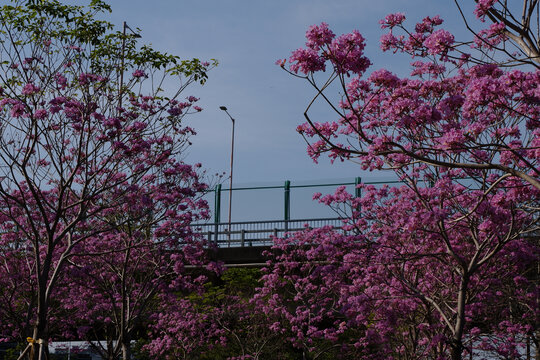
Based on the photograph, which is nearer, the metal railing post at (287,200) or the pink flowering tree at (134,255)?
the pink flowering tree at (134,255)

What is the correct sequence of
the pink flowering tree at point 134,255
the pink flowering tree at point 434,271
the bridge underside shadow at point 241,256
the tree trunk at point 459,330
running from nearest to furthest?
1. the tree trunk at point 459,330
2. the pink flowering tree at point 434,271
3. the pink flowering tree at point 134,255
4. the bridge underside shadow at point 241,256

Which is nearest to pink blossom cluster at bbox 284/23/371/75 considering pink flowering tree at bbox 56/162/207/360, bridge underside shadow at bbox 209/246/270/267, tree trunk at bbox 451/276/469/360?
tree trunk at bbox 451/276/469/360

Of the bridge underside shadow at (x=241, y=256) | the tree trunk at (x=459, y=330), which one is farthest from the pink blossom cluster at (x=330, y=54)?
the bridge underside shadow at (x=241, y=256)

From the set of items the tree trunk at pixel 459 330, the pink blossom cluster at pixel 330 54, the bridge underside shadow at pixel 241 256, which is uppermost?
the pink blossom cluster at pixel 330 54

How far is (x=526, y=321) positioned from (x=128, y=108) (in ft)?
32.5

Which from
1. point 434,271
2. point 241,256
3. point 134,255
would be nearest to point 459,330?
point 434,271

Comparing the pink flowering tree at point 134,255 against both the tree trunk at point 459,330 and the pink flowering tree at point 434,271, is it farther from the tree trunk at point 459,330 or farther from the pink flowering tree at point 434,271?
the tree trunk at point 459,330

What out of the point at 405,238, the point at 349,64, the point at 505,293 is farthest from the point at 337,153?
the point at 505,293

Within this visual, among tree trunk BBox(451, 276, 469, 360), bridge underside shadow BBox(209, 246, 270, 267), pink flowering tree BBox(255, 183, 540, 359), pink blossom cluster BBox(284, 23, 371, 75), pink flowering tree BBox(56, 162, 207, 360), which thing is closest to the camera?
pink blossom cluster BBox(284, 23, 371, 75)

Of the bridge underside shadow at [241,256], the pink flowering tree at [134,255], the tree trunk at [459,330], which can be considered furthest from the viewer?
the bridge underside shadow at [241,256]

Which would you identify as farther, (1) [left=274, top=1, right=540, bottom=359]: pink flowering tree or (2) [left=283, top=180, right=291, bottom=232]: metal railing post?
(2) [left=283, top=180, right=291, bottom=232]: metal railing post

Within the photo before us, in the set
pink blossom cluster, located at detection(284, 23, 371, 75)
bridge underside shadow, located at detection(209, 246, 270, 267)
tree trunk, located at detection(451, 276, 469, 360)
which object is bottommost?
tree trunk, located at detection(451, 276, 469, 360)

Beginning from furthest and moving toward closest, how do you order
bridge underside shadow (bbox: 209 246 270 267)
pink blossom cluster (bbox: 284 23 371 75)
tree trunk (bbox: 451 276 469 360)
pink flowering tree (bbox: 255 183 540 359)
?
1. bridge underside shadow (bbox: 209 246 270 267)
2. pink flowering tree (bbox: 255 183 540 359)
3. tree trunk (bbox: 451 276 469 360)
4. pink blossom cluster (bbox: 284 23 371 75)

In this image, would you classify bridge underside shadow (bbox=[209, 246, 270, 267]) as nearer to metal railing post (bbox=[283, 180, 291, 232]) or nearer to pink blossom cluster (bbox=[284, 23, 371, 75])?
metal railing post (bbox=[283, 180, 291, 232])
